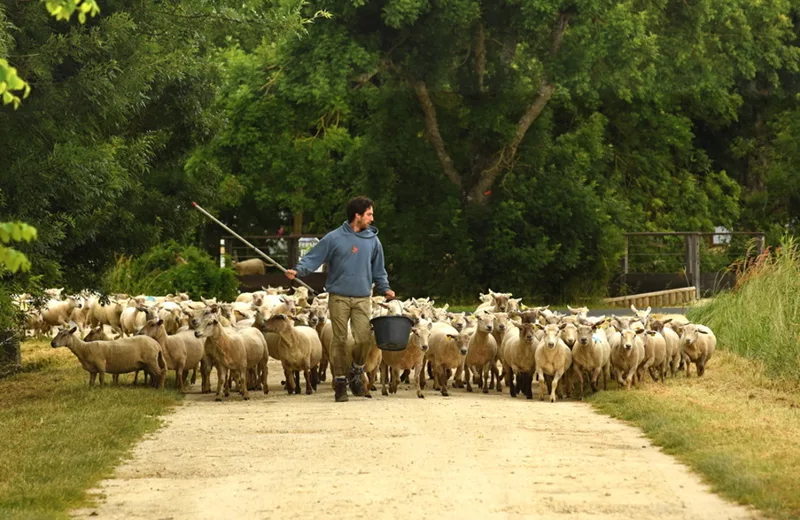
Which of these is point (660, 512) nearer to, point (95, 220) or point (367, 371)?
point (367, 371)

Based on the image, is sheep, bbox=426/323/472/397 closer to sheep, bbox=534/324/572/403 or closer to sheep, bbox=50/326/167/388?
sheep, bbox=534/324/572/403

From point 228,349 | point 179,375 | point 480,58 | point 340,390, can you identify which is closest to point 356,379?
point 340,390

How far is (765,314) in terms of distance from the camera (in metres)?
22.8

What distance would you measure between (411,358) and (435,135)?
1986 cm

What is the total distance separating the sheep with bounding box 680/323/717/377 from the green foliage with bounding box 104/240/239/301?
48.3ft

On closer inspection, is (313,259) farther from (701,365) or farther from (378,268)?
(701,365)

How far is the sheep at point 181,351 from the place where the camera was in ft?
59.8

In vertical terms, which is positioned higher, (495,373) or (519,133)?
(519,133)

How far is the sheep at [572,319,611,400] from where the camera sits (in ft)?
57.5

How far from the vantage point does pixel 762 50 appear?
41.0 m

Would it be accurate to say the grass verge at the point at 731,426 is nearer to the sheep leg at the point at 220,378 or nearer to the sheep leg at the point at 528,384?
the sheep leg at the point at 528,384

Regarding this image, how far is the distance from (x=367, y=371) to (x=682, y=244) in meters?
25.8

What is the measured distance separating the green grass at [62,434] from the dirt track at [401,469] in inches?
9.2

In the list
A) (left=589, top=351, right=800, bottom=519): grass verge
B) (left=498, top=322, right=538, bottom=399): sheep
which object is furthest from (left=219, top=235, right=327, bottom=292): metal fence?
(left=589, top=351, right=800, bottom=519): grass verge
